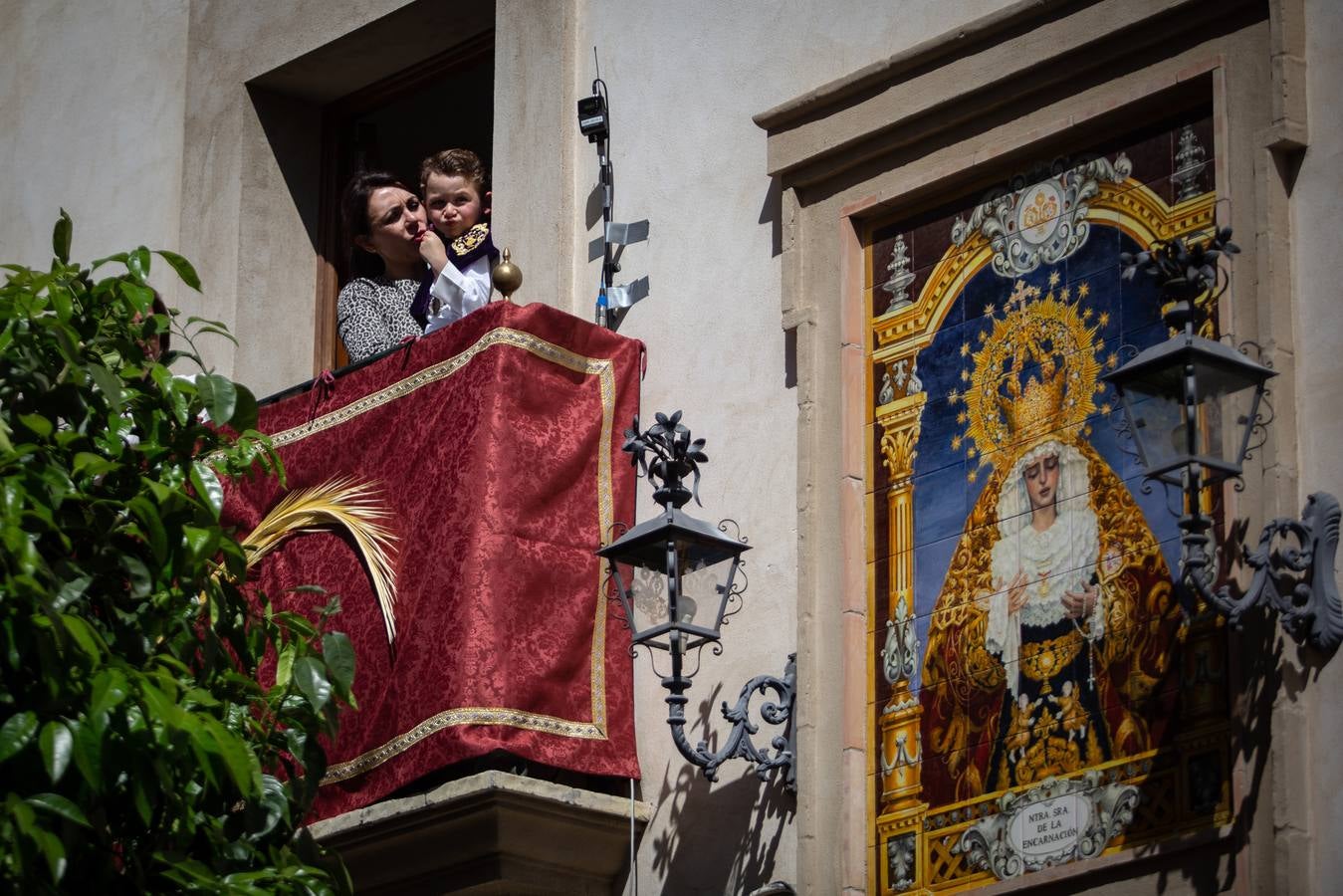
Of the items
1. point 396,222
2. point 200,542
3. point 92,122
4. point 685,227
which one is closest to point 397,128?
point 92,122

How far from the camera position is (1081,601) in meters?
7.78

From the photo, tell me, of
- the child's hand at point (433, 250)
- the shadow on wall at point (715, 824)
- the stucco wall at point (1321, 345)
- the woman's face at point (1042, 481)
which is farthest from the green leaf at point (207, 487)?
the child's hand at point (433, 250)

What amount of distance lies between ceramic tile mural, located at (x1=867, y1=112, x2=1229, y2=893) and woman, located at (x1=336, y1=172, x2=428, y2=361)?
2.19m

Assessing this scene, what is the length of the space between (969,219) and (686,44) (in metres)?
1.61

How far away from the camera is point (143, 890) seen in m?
6.59

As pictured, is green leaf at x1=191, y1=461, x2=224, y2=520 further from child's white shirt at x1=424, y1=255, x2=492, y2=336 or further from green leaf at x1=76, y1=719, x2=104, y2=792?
child's white shirt at x1=424, y1=255, x2=492, y2=336

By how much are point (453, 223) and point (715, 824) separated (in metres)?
2.70

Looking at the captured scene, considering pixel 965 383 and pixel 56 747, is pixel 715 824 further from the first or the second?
pixel 56 747

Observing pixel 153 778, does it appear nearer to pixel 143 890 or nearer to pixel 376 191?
pixel 143 890

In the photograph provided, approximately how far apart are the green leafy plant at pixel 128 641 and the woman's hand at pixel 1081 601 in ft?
6.63

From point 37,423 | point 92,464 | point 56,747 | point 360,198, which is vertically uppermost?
point 360,198

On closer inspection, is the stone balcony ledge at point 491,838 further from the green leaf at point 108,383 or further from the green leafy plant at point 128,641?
the green leaf at point 108,383

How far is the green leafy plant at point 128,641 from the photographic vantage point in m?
6.25

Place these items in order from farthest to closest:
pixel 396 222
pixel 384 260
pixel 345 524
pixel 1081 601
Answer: pixel 384 260
pixel 396 222
pixel 345 524
pixel 1081 601
